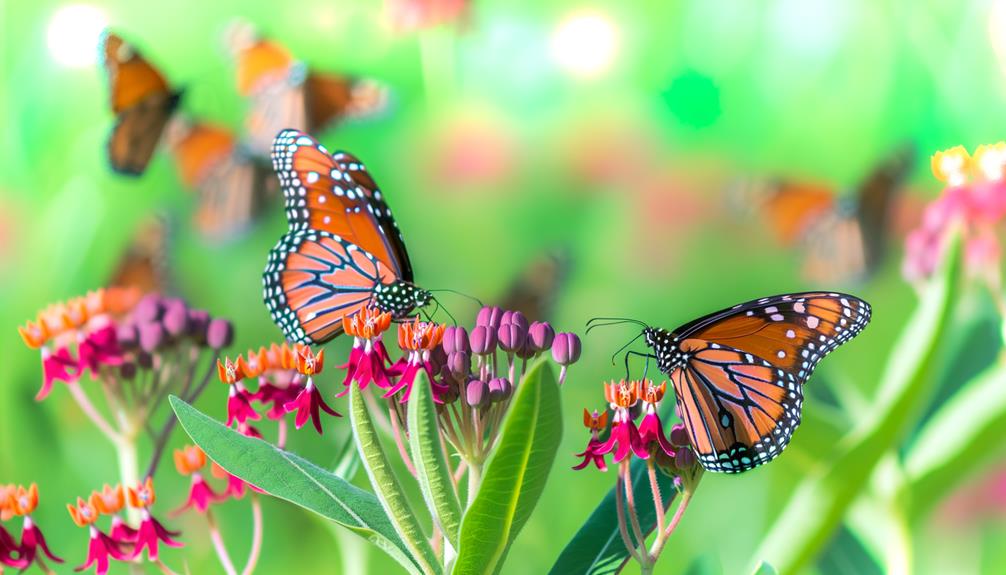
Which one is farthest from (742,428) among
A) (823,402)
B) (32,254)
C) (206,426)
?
(32,254)

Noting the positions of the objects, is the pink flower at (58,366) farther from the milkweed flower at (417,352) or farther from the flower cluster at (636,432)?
the flower cluster at (636,432)

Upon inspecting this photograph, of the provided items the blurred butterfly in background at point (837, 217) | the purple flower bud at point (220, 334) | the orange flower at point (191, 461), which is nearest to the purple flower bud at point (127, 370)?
the purple flower bud at point (220, 334)

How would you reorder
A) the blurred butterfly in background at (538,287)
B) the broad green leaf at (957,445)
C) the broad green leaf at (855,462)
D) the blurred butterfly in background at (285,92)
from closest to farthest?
the broad green leaf at (855,462), the broad green leaf at (957,445), the blurred butterfly in background at (538,287), the blurred butterfly in background at (285,92)

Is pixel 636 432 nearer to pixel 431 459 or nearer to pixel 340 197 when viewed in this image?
pixel 431 459

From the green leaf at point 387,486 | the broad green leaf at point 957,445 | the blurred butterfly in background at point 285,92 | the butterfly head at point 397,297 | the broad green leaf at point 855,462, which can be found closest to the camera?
the green leaf at point 387,486

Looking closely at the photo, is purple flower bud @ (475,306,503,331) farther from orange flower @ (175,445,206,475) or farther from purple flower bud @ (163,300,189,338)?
purple flower bud @ (163,300,189,338)

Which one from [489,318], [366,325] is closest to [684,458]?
[489,318]

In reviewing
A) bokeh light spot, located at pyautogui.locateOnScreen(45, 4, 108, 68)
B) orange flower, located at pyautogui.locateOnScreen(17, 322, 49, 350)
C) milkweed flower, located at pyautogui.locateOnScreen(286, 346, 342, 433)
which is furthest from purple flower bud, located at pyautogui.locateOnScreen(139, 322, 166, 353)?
bokeh light spot, located at pyautogui.locateOnScreen(45, 4, 108, 68)

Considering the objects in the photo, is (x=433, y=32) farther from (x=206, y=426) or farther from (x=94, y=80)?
(x=206, y=426)
